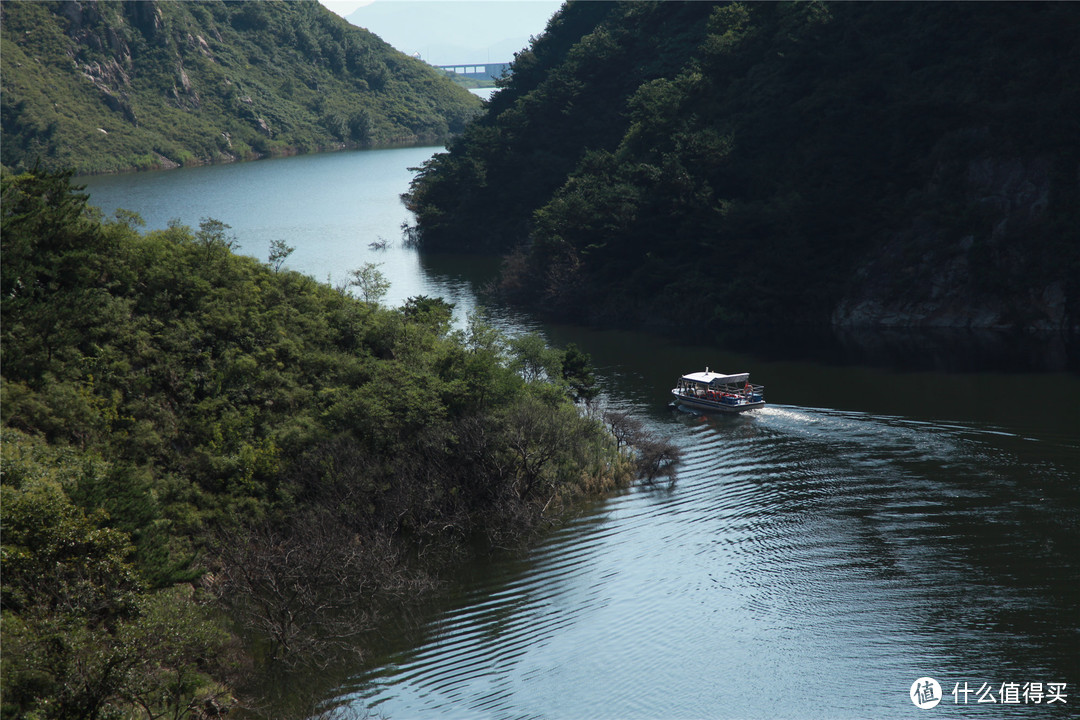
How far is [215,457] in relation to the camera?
101 feet

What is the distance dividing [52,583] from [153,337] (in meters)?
14.8

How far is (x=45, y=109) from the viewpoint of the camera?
14100 centimetres

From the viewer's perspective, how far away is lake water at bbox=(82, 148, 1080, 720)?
22.9 metres

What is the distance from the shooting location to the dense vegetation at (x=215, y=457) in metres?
20.8

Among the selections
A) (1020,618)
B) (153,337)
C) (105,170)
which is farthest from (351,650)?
(105,170)

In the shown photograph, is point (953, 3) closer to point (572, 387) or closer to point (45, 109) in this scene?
point (572, 387)

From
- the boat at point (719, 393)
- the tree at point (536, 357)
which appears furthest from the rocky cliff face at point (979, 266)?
the tree at point (536, 357)

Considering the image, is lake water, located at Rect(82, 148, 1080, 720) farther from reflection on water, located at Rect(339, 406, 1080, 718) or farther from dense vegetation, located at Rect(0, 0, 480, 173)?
dense vegetation, located at Rect(0, 0, 480, 173)

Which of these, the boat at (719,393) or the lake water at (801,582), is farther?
the boat at (719,393)

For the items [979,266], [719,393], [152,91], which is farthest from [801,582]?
[152,91]

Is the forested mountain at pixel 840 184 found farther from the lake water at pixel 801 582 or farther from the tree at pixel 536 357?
the tree at pixel 536 357

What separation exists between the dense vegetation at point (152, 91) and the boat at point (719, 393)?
374ft

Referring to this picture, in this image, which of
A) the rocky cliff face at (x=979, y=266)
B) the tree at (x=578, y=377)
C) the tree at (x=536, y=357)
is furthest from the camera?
the rocky cliff face at (x=979, y=266)

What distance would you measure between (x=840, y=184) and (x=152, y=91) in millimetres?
140994
